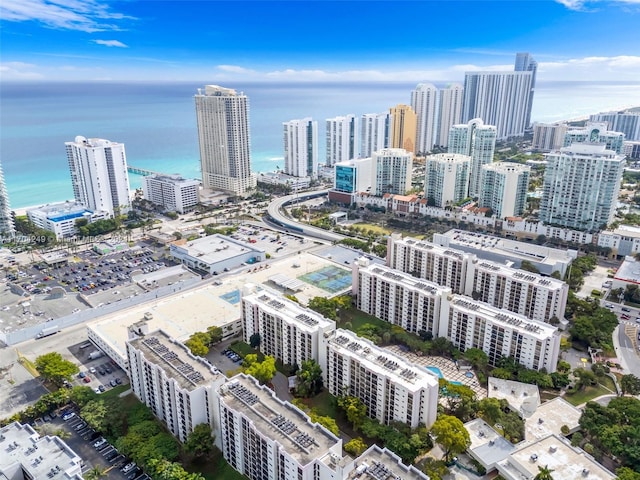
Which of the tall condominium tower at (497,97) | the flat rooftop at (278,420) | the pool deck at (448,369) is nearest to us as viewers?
the flat rooftop at (278,420)

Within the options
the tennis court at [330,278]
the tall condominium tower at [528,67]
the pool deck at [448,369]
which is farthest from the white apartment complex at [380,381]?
the tall condominium tower at [528,67]

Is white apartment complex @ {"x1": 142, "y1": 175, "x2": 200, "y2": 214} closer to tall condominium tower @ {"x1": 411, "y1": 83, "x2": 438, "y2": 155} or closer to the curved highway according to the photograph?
the curved highway

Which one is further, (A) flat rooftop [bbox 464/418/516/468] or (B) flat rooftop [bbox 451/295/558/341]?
(B) flat rooftop [bbox 451/295/558/341]

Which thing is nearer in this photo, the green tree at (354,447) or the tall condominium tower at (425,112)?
the green tree at (354,447)

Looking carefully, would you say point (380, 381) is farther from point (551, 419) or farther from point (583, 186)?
point (583, 186)

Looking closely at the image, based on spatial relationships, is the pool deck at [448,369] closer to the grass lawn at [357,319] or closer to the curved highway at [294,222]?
the grass lawn at [357,319]

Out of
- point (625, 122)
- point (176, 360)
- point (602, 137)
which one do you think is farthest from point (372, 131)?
point (176, 360)

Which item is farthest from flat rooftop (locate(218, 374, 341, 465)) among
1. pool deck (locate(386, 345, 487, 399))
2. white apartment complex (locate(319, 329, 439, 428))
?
pool deck (locate(386, 345, 487, 399))
